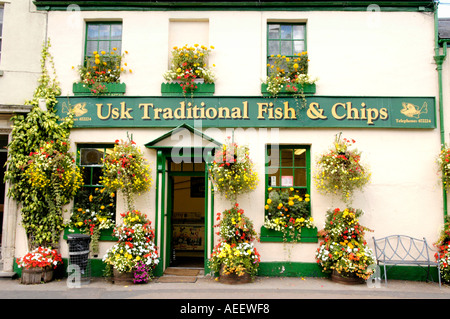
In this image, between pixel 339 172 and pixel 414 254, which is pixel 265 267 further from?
pixel 414 254

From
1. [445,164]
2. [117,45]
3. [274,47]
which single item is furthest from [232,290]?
[117,45]

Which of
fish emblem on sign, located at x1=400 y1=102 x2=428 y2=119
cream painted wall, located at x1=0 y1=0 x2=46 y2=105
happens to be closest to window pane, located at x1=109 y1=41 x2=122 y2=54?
cream painted wall, located at x1=0 y1=0 x2=46 y2=105

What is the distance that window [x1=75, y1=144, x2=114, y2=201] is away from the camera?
8.42 metres

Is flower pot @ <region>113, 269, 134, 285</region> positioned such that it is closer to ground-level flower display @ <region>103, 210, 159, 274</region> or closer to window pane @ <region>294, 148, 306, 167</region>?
ground-level flower display @ <region>103, 210, 159, 274</region>

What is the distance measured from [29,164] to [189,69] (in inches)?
165

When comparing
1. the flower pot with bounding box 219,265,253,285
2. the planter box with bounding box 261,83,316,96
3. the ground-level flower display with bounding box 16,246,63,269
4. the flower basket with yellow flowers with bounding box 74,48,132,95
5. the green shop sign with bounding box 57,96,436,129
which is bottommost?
the flower pot with bounding box 219,265,253,285

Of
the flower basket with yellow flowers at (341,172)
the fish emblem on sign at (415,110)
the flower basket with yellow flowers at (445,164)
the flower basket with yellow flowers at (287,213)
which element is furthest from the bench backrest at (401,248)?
the fish emblem on sign at (415,110)

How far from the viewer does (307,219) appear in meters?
7.94

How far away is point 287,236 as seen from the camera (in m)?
7.91

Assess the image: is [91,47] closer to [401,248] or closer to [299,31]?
[299,31]

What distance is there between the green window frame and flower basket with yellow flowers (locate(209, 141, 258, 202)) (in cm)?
74

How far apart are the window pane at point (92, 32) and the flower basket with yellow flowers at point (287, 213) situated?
228 inches

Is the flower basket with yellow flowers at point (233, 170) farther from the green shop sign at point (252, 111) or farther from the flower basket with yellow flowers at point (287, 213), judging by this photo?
the green shop sign at point (252, 111)

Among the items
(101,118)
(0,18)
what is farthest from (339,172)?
(0,18)
